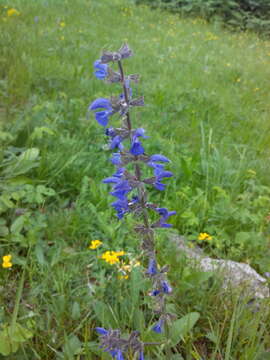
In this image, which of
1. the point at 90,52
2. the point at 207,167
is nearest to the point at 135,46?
the point at 90,52

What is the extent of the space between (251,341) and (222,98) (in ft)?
12.4

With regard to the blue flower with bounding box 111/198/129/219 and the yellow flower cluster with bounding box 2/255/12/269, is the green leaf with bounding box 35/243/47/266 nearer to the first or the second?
the yellow flower cluster with bounding box 2/255/12/269

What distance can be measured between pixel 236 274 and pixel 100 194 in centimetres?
117

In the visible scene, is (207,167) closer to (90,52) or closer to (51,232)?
(51,232)

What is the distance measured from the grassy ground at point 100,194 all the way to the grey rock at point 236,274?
0.09 meters

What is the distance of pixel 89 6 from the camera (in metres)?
8.86

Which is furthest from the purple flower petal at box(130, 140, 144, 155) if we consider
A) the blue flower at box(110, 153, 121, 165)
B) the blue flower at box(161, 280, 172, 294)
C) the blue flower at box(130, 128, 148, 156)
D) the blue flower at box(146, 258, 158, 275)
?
the blue flower at box(161, 280, 172, 294)

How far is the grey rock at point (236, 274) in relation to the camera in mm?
2064

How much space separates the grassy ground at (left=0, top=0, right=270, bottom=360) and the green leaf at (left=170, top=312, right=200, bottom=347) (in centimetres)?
7

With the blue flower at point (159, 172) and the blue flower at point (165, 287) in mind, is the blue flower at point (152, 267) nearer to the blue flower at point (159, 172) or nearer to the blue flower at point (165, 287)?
the blue flower at point (165, 287)

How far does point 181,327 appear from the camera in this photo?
1732mm

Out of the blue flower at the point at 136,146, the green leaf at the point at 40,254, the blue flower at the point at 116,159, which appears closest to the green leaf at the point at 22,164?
the green leaf at the point at 40,254

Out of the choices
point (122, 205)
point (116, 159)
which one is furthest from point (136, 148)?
point (122, 205)

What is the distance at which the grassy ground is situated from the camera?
1.80 meters
